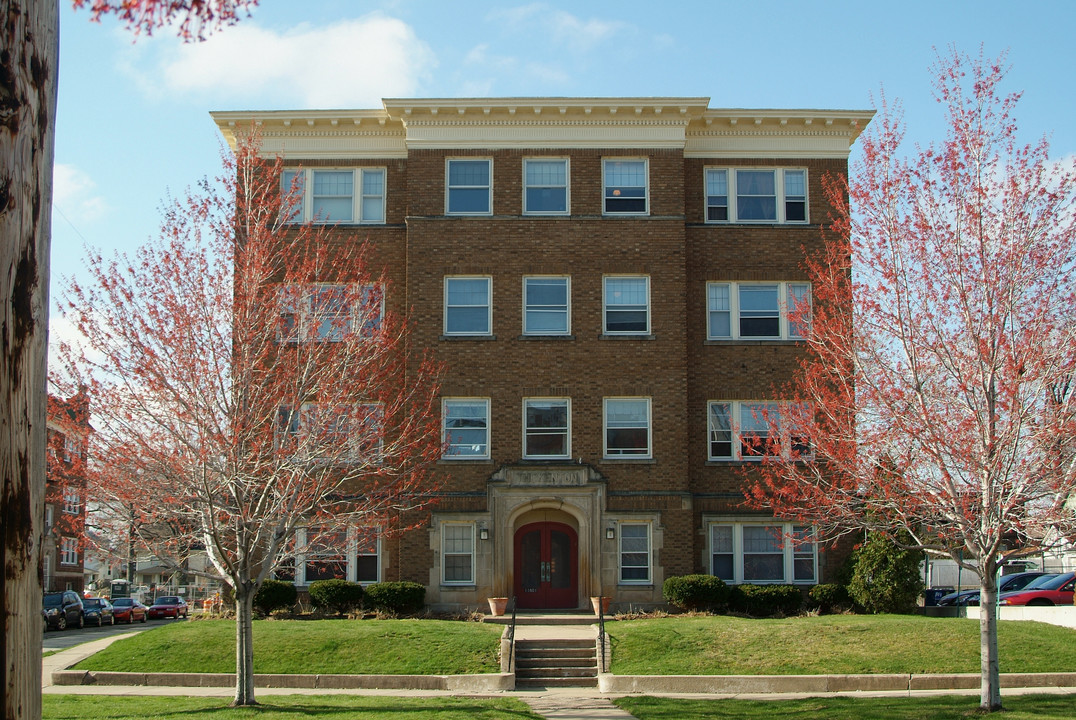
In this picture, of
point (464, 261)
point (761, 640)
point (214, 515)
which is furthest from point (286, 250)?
point (761, 640)

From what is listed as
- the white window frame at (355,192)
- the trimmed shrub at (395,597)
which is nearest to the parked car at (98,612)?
the trimmed shrub at (395,597)

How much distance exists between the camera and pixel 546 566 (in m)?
28.9

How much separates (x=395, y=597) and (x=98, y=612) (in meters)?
26.5

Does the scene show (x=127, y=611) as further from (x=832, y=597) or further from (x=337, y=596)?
(x=832, y=597)

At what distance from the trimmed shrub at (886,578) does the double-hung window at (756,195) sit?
941cm

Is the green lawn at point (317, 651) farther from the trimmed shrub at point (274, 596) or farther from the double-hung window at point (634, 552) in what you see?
the double-hung window at point (634, 552)

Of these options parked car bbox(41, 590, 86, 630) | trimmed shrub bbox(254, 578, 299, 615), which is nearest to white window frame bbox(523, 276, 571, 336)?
trimmed shrub bbox(254, 578, 299, 615)

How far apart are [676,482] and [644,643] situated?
7.69 metres

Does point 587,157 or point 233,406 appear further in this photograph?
point 587,157

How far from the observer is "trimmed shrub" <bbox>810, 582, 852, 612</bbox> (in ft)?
91.0

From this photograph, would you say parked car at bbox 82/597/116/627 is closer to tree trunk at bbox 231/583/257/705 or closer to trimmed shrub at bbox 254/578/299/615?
trimmed shrub at bbox 254/578/299/615

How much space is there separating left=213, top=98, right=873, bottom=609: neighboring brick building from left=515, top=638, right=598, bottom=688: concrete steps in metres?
6.18

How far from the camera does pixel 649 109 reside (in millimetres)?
29609

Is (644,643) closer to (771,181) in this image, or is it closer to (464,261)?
(464,261)
